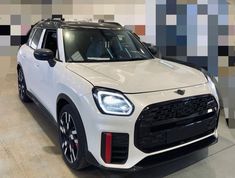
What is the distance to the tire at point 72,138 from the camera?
285 cm

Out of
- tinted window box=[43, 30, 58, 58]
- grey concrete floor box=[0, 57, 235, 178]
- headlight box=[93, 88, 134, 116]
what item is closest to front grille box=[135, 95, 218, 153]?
headlight box=[93, 88, 134, 116]

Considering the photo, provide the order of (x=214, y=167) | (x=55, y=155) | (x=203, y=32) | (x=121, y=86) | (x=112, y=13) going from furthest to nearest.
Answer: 1. (x=112, y=13)
2. (x=203, y=32)
3. (x=55, y=155)
4. (x=214, y=167)
5. (x=121, y=86)

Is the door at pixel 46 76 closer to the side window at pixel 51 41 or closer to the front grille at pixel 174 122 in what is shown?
the side window at pixel 51 41

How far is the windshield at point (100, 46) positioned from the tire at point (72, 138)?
0.70m

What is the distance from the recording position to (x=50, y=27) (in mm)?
4234

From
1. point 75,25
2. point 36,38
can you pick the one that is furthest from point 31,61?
point 75,25

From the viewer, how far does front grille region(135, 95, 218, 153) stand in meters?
2.61

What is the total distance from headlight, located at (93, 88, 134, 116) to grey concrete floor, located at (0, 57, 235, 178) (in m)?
0.62

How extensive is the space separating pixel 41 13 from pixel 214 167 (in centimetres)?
671

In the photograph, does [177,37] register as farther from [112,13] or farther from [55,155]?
[55,155]

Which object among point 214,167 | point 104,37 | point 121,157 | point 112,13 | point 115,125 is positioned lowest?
point 214,167

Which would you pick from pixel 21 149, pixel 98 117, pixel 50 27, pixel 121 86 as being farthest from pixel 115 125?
pixel 50 27

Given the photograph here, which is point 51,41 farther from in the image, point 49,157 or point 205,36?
point 205,36

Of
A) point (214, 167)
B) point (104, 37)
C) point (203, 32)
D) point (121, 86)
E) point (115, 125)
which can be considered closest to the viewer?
point (115, 125)
